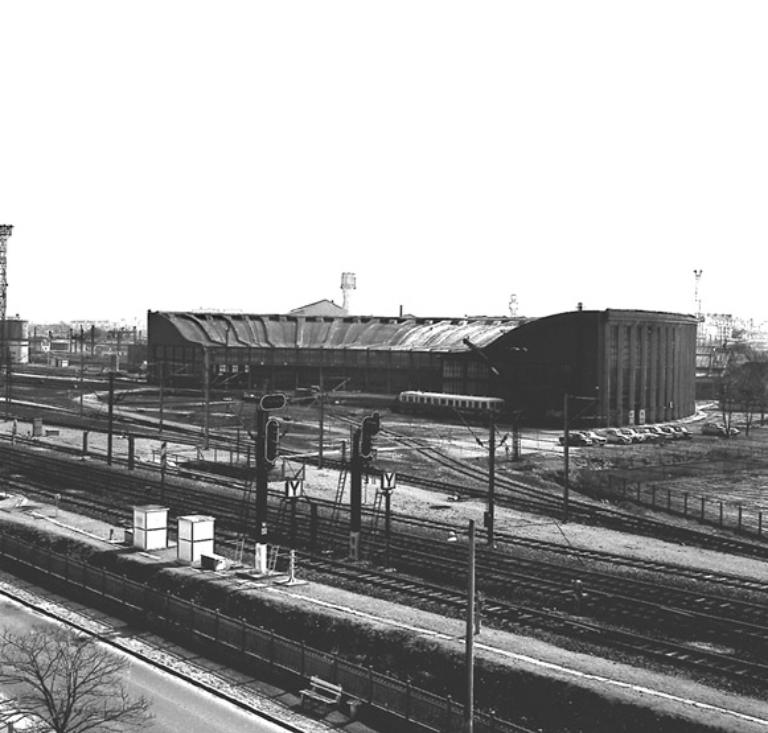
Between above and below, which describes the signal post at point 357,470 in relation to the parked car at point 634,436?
above

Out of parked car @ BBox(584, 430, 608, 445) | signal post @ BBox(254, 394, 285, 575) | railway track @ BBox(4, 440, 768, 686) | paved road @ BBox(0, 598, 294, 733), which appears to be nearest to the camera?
paved road @ BBox(0, 598, 294, 733)

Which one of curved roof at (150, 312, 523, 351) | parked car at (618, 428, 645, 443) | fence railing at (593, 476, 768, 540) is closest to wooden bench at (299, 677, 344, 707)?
fence railing at (593, 476, 768, 540)

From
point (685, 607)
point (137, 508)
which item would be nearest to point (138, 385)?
point (137, 508)

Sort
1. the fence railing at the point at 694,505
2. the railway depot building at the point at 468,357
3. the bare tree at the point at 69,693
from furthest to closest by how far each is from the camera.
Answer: the railway depot building at the point at 468,357
the fence railing at the point at 694,505
the bare tree at the point at 69,693

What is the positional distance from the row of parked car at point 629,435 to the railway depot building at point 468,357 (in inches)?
97.2

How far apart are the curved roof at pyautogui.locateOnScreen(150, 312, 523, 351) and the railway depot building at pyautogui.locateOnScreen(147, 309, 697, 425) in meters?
0.19

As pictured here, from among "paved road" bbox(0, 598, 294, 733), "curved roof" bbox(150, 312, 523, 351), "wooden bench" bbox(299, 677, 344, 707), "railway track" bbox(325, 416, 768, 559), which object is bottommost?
"paved road" bbox(0, 598, 294, 733)

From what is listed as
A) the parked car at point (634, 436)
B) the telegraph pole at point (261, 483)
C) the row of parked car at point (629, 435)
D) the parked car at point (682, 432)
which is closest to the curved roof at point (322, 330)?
the parked car at point (682, 432)

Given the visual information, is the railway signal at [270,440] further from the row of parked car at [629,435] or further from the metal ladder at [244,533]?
the row of parked car at [629,435]

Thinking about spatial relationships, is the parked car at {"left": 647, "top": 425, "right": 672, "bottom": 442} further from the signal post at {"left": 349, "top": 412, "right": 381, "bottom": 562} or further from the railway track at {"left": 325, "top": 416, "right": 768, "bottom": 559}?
the signal post at {"left": 349, "top": 412, "right": 381, "bottom": 562}

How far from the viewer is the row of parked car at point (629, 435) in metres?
79.9

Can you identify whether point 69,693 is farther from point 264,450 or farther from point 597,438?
point 597,438

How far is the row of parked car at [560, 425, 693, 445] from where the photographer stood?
79.9 m

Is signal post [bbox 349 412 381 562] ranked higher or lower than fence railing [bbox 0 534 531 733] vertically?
higher
